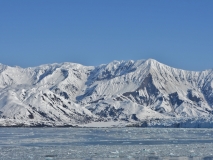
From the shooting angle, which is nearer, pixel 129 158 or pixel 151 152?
pixel 129 158

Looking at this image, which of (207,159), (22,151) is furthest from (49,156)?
(207,159)

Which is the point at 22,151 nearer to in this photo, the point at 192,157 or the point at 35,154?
the point at 35,154

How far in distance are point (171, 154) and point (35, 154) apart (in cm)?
1900

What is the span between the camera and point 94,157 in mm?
66688

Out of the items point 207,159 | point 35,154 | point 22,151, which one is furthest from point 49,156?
point 207,159

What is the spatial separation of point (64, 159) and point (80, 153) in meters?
7.69

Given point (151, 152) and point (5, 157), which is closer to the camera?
point (5, 157)

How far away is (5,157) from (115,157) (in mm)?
14362

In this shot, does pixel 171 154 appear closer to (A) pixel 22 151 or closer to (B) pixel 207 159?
(B) pixel 207 159

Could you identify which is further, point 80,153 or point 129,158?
point 80,153

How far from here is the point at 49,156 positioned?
222ft

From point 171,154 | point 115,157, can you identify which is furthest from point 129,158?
point 171,154

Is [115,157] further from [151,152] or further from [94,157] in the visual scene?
[151,152]

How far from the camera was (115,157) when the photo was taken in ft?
219
